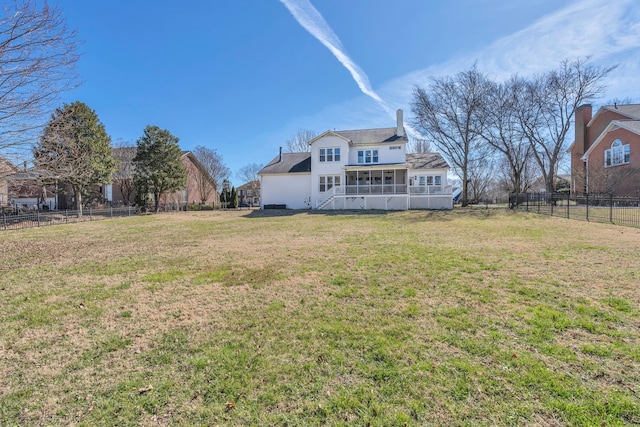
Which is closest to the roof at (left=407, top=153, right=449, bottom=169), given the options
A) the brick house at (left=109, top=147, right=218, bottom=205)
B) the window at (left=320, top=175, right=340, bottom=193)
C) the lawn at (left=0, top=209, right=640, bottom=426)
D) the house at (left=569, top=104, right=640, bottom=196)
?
the window at (left=320, top=175, right=340, bottom=193)

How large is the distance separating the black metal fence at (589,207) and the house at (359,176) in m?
5.53

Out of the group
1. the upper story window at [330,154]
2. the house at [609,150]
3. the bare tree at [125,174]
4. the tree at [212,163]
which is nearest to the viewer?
the house at [609,150]

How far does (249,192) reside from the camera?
65.3m

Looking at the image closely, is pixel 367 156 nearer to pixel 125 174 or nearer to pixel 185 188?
pixel 185 188

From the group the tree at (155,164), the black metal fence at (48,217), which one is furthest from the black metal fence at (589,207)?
the tree at (155,164)

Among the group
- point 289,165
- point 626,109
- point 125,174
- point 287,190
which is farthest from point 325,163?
point 626,109

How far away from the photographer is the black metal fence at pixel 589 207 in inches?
530

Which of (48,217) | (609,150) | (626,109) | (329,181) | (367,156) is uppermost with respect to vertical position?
(626,109)

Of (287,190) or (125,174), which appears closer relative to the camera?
(287,190)

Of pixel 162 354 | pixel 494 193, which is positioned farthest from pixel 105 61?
pixel 494 193

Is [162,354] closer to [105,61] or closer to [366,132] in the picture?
[105,61]

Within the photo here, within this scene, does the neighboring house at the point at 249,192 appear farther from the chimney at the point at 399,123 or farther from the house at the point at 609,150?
the house at the point at 609,150

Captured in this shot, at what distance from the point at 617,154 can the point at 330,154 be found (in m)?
25.5

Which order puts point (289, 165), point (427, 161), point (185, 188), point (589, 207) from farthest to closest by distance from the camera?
point (185, 188), point (289, 165), point (427, 161), point (589, 207)
